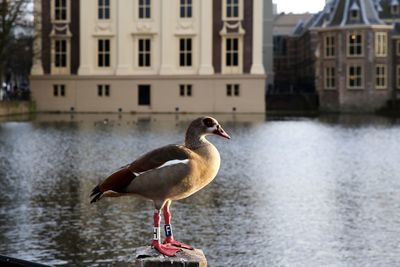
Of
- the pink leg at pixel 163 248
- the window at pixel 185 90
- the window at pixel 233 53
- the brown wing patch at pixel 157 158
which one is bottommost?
the pink leg at pixel 163 248

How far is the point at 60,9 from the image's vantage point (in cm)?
8350

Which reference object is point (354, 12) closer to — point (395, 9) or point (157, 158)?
point (395, 9)

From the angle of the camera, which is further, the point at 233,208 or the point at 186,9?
the point at 186,9

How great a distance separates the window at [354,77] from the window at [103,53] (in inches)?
1012

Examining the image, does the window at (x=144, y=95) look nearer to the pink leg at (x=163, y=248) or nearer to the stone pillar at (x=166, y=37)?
the stone pillar at (x=166, y=37)

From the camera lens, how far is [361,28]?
90.5 meters

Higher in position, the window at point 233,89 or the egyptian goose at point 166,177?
the window at point 233,89

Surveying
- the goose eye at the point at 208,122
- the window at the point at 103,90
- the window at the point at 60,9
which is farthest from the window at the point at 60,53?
the goose eye at the point at 208,122

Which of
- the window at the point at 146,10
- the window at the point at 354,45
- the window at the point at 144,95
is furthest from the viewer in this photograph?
the window at the point at 354,45

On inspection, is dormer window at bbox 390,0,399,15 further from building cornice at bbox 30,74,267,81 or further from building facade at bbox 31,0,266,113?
building cornice at bbox 30,74,267,81

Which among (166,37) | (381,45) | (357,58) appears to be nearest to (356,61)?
(357,58)

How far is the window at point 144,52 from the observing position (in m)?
82.8

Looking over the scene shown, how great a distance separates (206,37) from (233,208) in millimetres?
58758

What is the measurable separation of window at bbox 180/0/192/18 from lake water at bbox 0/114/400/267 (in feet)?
133
